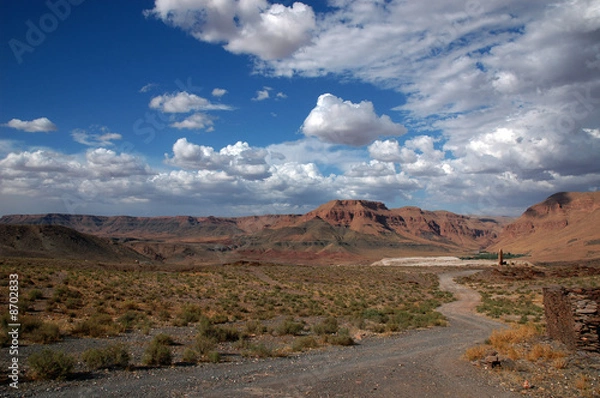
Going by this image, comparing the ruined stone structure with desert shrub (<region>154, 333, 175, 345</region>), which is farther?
desert shrub (<region>154, 333, 175, 345</region>)

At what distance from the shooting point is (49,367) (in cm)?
979

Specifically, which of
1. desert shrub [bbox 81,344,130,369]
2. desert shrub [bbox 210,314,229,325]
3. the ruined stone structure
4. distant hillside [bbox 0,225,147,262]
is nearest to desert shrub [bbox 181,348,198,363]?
desert shrub [bbox 81,344,130,369]

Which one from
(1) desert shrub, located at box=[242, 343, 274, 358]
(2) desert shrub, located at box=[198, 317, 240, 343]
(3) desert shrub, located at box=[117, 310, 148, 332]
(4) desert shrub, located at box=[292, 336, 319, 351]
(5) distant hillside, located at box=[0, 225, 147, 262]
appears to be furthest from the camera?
(5) distant hillside, located at box=[0, 225, 147, 262]

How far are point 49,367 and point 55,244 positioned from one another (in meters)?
82.2

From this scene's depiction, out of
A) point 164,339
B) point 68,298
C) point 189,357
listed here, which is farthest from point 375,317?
point 68,298

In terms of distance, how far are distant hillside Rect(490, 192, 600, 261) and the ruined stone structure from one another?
3764 inches

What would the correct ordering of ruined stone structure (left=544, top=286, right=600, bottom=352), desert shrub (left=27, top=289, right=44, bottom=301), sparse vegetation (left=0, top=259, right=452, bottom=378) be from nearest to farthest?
1. ruined stone structure (left=544, top=286, right=600, bottom=352)
2. sparse vegetation (left=0, top=259, right=452, bottom=378)
3. desert shrub (left=27, top=289, right=44, bottom=301)

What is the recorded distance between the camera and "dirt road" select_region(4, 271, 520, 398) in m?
9.54

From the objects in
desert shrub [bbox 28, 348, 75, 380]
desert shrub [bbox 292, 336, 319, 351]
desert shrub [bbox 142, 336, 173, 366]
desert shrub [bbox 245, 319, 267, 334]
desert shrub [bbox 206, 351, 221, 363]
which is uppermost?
desert shrub [bbox 28, 348, 75, 380]

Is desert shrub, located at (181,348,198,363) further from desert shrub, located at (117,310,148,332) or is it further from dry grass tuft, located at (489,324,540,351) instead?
dry grass tuft, located at (489,324,540,351)

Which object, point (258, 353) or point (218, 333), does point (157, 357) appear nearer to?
point (258, 353)

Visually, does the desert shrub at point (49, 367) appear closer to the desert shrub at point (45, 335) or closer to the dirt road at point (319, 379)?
the dirt road at point (319, 379)

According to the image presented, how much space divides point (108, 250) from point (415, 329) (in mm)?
83656

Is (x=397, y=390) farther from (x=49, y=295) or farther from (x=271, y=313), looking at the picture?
(x=49, y=295)
